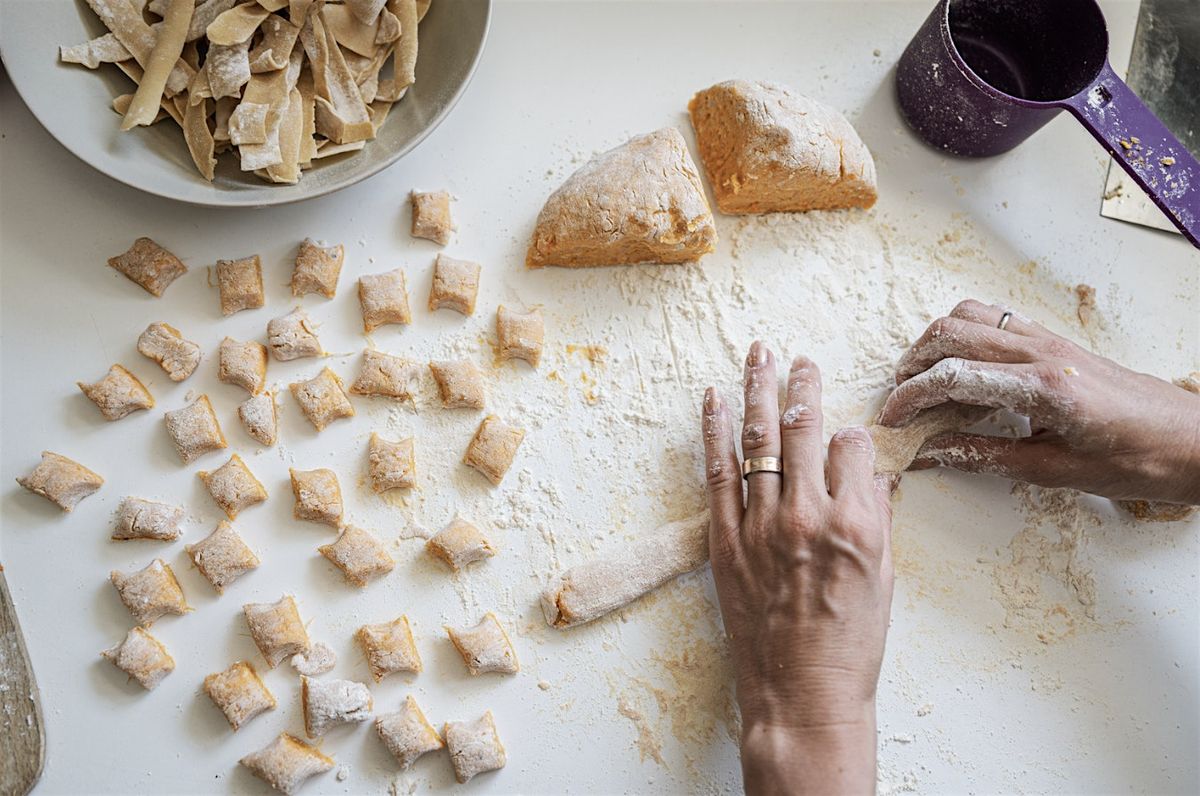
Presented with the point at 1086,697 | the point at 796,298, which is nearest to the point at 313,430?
the point at 796,298

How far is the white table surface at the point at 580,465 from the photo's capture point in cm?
155

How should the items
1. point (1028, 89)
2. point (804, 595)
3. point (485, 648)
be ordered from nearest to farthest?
point (804, 595)
point (485, 648)
point (1028, 89)

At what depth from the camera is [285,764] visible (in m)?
1.48

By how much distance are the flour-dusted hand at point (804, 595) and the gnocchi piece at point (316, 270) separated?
781 mm

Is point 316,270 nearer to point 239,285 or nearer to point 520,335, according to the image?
point 239,285

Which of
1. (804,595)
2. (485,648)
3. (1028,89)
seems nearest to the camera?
(804,595)

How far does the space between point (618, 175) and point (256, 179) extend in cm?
65

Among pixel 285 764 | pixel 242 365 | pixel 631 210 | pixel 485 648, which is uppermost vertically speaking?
pixel 631 210

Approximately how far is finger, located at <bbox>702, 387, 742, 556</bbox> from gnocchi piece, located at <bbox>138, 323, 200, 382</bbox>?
0.93 meters

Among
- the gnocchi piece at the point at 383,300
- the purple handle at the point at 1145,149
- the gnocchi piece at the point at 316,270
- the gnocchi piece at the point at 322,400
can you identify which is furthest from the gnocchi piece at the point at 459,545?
the purple handle at the point at 1145,149

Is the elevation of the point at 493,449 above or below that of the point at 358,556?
above

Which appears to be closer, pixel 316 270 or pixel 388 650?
pixel 388 650

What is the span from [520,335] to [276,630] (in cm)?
66

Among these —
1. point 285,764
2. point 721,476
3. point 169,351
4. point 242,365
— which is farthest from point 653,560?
point 169,351
